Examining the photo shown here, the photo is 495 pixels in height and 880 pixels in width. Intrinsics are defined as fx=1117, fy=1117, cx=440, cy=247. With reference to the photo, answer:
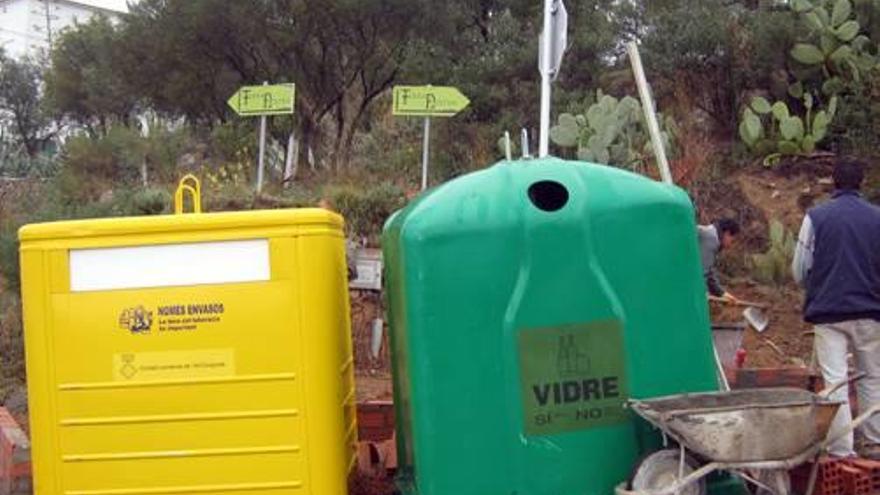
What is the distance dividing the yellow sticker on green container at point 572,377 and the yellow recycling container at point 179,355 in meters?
0.75

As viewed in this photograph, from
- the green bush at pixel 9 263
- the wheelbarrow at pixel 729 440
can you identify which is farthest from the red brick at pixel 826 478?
the green bush at pixel 9 263

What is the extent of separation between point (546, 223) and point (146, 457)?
163 centimetres

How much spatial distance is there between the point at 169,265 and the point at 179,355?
0.32 metres

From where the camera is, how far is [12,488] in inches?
193

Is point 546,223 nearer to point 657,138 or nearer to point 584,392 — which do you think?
point 584,392

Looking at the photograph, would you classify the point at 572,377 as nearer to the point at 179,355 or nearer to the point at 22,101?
the point at 179,355

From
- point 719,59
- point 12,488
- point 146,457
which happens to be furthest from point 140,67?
point 146,457

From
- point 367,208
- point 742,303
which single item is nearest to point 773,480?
point 742,303

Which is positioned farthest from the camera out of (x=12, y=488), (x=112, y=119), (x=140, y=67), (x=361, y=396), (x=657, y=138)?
(x=112, y=119)

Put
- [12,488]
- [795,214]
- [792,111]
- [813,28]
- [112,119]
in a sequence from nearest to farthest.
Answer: [12,488] < [795,214] < [813,28] < [792,111] < [112,119]

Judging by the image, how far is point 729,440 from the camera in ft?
11.7

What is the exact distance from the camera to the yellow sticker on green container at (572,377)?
3.80 m

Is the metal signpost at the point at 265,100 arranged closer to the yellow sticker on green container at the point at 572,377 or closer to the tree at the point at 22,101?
the yellow sticker on green container at the point at 572,377

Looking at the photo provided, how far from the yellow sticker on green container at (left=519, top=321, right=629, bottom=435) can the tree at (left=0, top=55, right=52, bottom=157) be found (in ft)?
105
